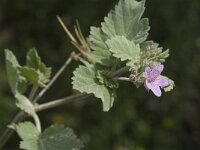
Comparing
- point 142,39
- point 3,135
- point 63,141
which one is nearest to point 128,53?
point 142,39

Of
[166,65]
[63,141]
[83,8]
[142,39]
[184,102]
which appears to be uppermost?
[142,39]

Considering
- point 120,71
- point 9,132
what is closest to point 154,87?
point 120,71

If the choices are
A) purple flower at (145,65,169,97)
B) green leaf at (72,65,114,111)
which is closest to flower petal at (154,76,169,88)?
purple flower at (145,65,169,97)

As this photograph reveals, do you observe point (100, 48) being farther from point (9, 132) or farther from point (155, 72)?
point (9, 132)

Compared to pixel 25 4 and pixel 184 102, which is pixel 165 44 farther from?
pixel 25 4

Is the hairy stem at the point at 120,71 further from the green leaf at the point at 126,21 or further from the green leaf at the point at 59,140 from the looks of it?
the green leaf at the point at 59,140

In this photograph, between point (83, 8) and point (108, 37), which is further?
point (83, 8)
